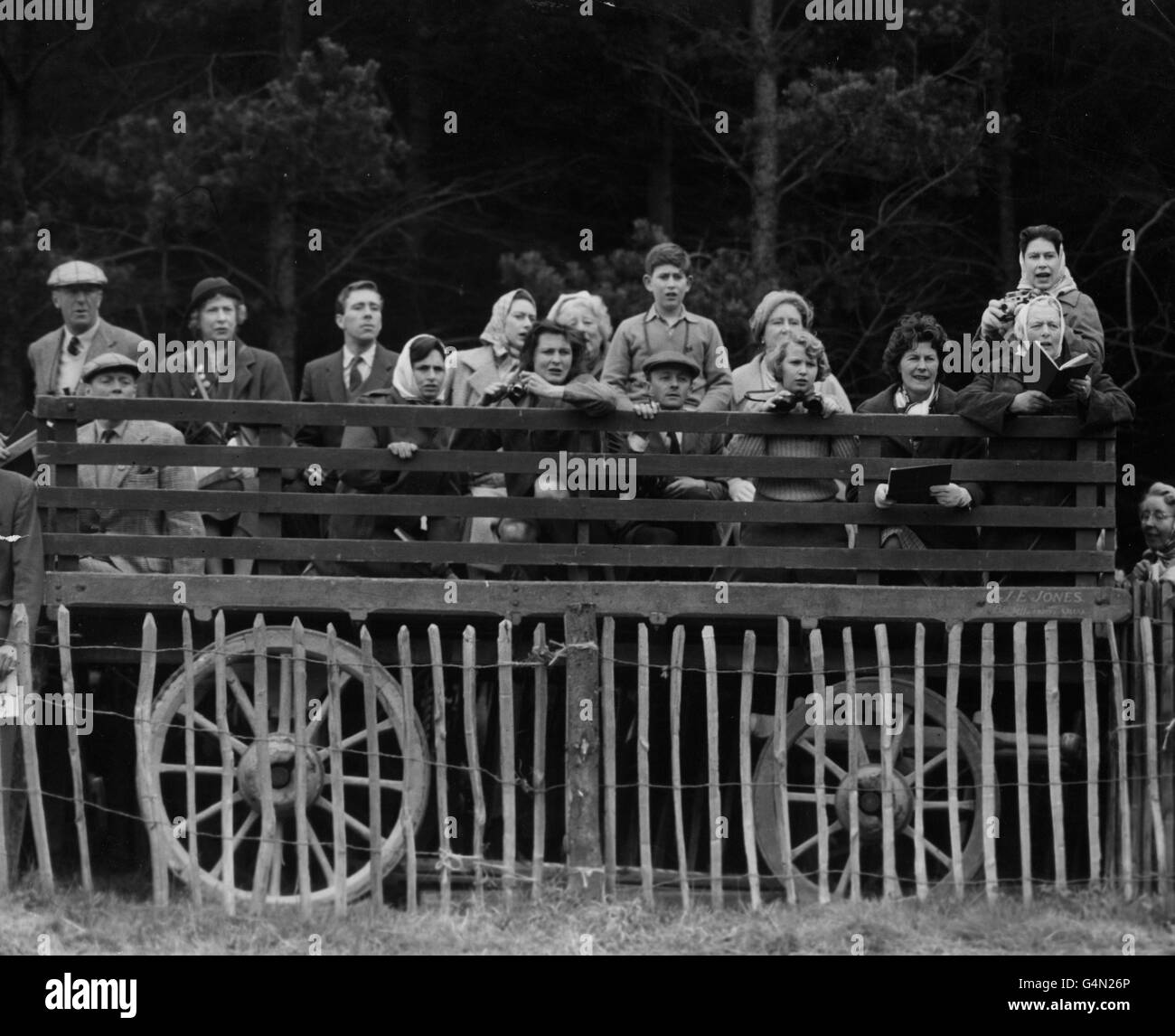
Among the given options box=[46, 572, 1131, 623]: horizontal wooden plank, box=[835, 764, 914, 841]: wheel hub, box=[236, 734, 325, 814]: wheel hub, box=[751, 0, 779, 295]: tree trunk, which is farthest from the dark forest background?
box=[236, 734, 325, 814]: wheel hub

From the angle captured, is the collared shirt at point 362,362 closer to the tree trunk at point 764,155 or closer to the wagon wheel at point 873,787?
the wagon wheel at point 873,787

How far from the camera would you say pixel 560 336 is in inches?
377

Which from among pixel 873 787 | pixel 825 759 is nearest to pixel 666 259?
pixel 825 759

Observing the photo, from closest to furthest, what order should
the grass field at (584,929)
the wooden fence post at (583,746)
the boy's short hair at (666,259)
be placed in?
1. the grass field at (584,929)
2. the wooden fence post at (583,746)
3. the boy's short hair at (666,259)

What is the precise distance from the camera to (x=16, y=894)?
344 inches

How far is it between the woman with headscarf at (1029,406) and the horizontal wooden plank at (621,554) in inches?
5.6

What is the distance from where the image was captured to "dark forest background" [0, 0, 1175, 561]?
14297mm

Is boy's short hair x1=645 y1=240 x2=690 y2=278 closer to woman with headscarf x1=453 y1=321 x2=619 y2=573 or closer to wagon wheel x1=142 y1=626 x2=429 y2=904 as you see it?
woman with headscarf x1=453 y1=321 x2=619 y2=573

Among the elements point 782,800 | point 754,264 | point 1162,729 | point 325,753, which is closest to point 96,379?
point 325,753

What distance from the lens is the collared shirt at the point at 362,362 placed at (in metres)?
10.3

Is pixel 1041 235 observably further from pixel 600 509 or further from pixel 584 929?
pixel 584 929

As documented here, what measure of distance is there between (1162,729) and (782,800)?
1683mm

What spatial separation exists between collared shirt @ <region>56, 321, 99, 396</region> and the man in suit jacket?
893 millimetres

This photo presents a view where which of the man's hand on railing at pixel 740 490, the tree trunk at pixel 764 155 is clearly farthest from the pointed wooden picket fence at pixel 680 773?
the tree trunk at pixel 764 155
